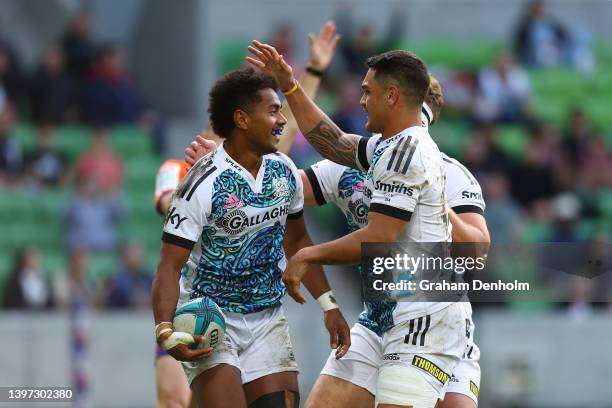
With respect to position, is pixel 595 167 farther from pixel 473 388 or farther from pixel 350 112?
pixel 473 388

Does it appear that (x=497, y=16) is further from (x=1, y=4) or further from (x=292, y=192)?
(x=292, y=192)

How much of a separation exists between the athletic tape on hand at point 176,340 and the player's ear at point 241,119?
119 centimetres

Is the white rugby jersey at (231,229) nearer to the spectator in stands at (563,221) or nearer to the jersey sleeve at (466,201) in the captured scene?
the jersey sleeve at (466,201)

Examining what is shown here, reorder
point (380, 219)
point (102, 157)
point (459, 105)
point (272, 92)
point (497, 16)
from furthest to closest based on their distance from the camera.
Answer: point (497, 16) < point (459, 105) < point (102, 157) < point (272, 92) < point (380, 219)

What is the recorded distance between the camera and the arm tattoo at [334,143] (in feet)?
→ 24.7

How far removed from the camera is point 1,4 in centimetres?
1933

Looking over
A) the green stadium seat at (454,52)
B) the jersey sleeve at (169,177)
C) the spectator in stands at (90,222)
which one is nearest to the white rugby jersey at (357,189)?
the jersey sleeve at (169,177)

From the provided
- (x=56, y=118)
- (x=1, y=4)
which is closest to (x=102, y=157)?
(x=56, y=118)

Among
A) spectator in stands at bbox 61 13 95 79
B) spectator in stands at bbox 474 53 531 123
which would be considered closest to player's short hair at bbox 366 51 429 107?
spectator in stands at bbox 61 13 95 79

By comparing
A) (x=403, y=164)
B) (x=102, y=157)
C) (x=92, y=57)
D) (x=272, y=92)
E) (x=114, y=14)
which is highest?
(x=114, y=14)

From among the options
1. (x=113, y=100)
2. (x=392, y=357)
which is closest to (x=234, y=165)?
(x=392, y=357)

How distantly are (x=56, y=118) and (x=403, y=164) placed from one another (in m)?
11.4

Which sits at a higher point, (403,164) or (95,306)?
(95,306)

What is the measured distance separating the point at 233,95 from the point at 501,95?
12.2 m
